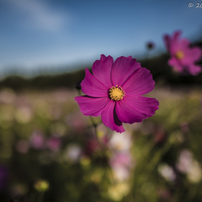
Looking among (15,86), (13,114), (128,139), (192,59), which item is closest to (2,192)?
(128,139)

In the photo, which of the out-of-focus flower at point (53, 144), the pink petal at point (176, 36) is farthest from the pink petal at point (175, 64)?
the out-of-focus flower at point (53, 144)

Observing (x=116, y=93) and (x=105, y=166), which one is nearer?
(x=116, y=93)

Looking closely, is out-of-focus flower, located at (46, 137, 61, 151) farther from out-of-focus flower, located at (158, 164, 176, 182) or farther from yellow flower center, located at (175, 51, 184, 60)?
yellow flower center, located at (175, 51, 184, 60)

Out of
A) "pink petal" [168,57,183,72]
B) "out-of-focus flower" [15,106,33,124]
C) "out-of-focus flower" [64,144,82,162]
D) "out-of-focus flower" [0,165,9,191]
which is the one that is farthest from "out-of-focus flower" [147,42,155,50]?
"out-of-focus flower" [15,106,33,124]

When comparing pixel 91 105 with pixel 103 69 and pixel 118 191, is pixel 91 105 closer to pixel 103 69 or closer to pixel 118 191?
pixel 103 69

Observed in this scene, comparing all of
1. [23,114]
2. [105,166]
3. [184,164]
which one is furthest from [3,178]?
[184,164]

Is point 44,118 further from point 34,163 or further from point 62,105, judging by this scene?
point 34,163
